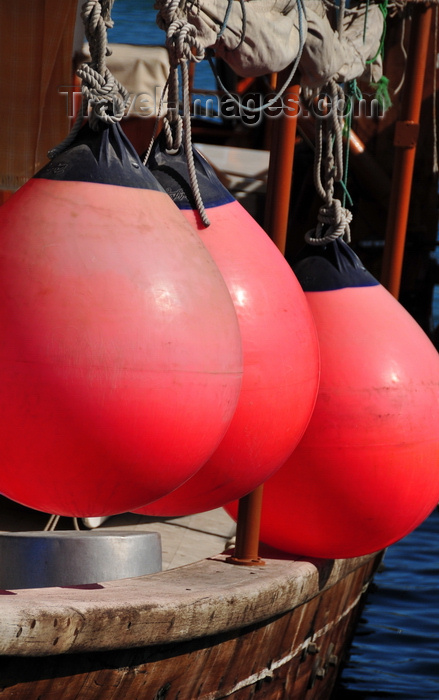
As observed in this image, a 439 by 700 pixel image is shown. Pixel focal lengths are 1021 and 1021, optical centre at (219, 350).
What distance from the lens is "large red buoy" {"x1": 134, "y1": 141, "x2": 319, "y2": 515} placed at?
3162 mm

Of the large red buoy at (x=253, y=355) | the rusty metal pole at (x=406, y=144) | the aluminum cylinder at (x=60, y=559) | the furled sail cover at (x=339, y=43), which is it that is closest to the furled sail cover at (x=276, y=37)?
the furled sail cover at (x=339, y=43)

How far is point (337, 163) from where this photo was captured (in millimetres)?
4250

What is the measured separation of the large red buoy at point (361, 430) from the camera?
148 inches

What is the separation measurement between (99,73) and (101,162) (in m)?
0.25

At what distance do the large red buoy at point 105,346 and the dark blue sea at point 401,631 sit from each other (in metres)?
4.35

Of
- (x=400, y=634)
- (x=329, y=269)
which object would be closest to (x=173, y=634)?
(x=329, y=269)

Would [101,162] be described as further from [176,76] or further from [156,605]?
[156,605]

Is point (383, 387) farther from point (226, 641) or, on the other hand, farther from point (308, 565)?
point (226, 641)

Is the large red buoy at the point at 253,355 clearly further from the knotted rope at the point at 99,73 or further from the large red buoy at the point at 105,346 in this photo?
the knotted rope at the point at 99,73

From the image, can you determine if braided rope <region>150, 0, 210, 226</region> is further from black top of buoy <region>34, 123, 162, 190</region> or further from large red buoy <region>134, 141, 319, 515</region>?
black top of buoy <region>34, 123, 162, 190</region>

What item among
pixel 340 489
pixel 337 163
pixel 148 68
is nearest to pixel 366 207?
pixel 148 68

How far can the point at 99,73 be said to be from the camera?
288 cm

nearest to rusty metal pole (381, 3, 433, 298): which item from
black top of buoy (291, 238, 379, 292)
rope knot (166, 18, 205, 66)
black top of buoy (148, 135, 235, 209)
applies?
black top of buoy (291, 238, 379, 292)

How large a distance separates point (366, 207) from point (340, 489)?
8004 millimetres
